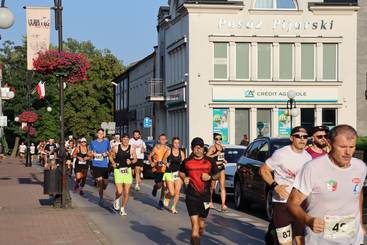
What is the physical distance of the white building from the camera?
43500 millimetres

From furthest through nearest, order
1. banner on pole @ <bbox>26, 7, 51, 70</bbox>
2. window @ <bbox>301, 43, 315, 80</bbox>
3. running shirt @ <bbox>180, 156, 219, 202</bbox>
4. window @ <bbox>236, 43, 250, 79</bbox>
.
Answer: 1. window @ <bbox>301, 43, 315, 80</bbox>
2. window @ <bbox>236, 43, 250, 79</bbox>
3. banner on pole @ <bbox>26, 7, 51, 70</bbox>
4. running shirt @ <bbox>180, 156, 219, 202</bbox>

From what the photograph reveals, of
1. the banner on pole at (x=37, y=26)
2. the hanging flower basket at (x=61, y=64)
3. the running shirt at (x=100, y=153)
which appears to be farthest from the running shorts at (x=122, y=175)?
the banner on pole at (x=37, y=26)

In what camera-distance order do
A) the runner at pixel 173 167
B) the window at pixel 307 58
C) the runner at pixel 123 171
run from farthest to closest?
the window at pixel 307 58
the runner at pixel 173 167
the runner at pixel 123 171

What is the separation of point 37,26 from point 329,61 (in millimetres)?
23559

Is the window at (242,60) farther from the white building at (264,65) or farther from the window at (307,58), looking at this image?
the window at (307,58)

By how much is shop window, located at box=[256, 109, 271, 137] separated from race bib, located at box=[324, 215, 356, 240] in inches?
1518

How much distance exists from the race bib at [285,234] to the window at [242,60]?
35.8m

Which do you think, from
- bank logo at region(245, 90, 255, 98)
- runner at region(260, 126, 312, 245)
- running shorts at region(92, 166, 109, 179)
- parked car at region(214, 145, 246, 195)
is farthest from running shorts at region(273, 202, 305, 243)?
bank logo at region(245, 90, 255, 98)

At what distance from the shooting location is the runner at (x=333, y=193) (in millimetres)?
5434

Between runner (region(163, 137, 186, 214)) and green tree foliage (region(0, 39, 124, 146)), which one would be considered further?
green tree foliage (region(0, 39, 124, 146))

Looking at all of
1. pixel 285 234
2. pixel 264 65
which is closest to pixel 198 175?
pixel 285 234

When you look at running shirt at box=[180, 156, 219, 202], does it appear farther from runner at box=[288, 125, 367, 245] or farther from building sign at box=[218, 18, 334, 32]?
building sign at box=[218, 18, 334, 32]

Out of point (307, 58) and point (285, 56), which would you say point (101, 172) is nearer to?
point (285, 56)

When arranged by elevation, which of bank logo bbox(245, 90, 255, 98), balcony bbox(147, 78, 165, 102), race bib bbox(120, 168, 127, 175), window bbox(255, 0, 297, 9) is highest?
window bbox(255, 0, 297, 9)
